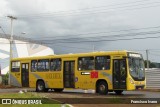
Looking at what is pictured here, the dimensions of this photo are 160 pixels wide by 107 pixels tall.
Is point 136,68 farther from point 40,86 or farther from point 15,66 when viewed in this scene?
point 15,66

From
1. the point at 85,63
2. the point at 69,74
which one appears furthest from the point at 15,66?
Answer: the point at 85,63

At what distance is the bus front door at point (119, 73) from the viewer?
2453cm

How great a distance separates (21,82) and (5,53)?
70.8 m

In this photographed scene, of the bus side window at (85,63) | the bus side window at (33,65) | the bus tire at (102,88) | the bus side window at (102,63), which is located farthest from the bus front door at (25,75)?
the bus tire at (102,88)

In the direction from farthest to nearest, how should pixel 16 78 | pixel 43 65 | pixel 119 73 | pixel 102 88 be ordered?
1. pixel 16 78
2. pixel 43 65
3. pixel 102 88
4. pixel 119 73

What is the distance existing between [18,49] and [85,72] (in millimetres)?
84790

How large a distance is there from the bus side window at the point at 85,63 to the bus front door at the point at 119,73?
2011mm

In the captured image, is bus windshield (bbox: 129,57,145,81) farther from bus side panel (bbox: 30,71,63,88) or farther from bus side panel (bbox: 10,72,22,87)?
bus side panel (bbox: 10,72,22,87)

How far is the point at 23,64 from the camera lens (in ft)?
105

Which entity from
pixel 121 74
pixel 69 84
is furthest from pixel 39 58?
pixel 121 74

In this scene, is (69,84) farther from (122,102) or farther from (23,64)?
(122,102)

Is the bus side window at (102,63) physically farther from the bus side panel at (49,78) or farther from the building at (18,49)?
the building at (18,49)

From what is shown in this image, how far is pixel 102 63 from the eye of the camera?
Answer: 25.8m

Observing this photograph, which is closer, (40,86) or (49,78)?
(49,78)
